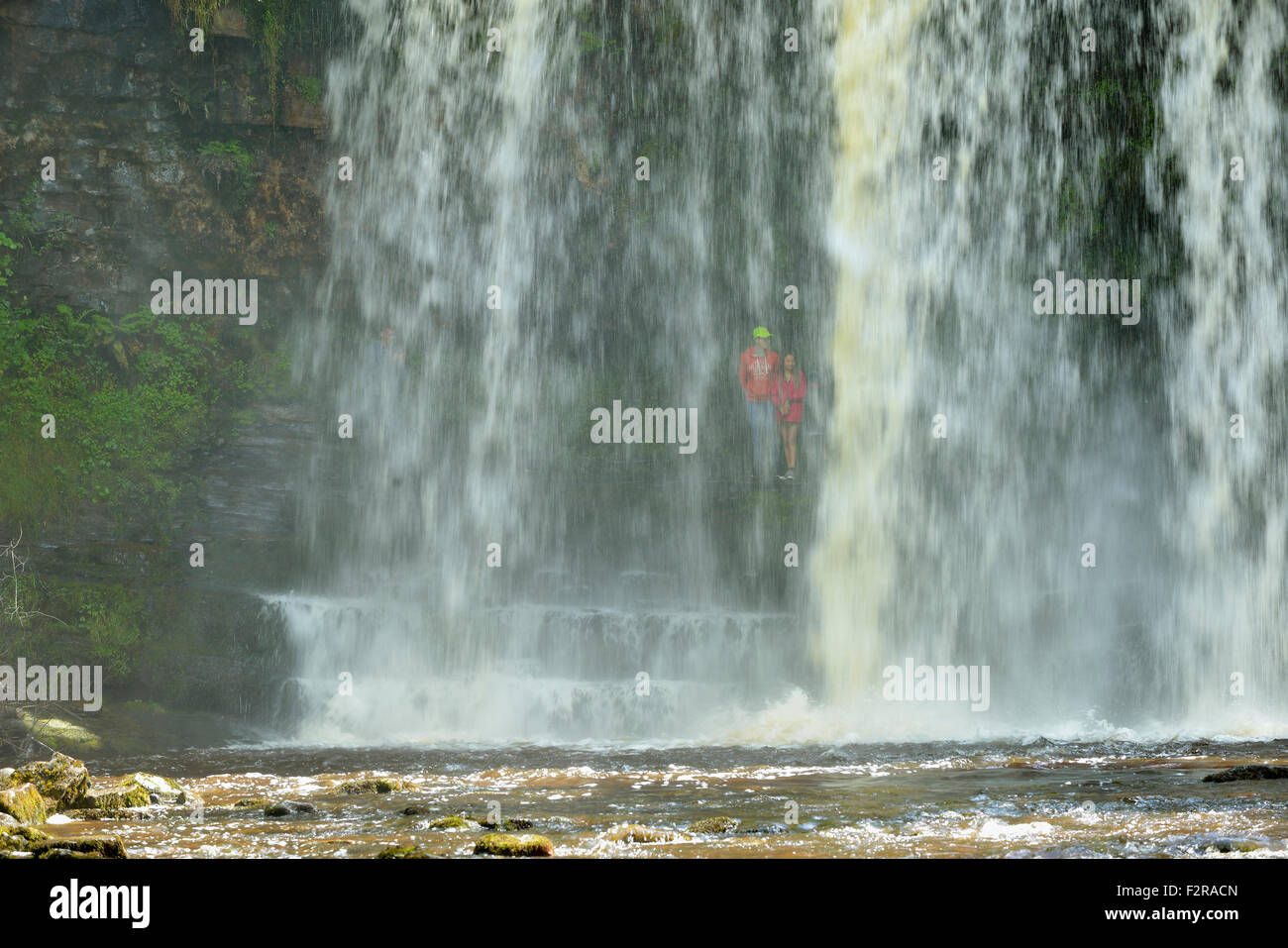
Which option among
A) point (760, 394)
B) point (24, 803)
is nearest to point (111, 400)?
point (760, 394)

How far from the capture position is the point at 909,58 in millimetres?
14859

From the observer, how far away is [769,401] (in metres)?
15.5

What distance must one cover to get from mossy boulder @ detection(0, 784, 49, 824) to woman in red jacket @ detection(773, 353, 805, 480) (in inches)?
392

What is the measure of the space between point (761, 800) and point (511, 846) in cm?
236

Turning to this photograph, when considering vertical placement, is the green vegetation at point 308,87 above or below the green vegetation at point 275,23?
below

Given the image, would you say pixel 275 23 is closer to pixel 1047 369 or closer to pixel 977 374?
pixel 977 374

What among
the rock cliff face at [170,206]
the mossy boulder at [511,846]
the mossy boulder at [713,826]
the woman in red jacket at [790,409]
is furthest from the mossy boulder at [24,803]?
the woman in red jacket at [790,409]

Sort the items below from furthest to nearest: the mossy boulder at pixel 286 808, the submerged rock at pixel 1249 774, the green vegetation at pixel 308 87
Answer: the green vegetation at pixel 308 87
the submerged rock at pixel 1249 774
the mossy boulder at pixel 286 808

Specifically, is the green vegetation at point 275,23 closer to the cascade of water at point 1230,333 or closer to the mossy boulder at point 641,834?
the cascade of water at point 1230,333

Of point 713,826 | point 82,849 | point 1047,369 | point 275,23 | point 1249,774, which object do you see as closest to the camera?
point 82,849

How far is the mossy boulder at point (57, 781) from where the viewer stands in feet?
25.3

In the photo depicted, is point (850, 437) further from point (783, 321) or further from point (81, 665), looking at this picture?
point (81, 665)

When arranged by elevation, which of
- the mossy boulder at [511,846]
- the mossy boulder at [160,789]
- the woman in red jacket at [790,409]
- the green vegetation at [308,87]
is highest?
the green vegetation at [308,87]
